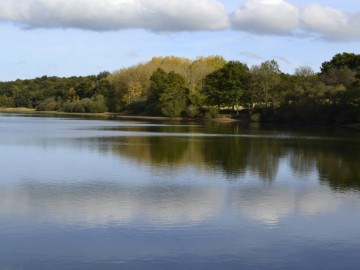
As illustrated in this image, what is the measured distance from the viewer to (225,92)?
237ft

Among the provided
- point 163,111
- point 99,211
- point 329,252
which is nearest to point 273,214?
point 329,252

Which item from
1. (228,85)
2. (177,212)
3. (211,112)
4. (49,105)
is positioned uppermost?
(228,85)

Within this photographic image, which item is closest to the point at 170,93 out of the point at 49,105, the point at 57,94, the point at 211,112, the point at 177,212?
the point at 211,112

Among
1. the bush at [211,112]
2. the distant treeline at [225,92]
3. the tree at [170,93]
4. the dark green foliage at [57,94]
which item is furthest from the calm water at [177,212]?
the dark green foliage at [57,94]

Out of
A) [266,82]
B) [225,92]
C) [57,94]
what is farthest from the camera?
[57,94]

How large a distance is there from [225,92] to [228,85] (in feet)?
3.97

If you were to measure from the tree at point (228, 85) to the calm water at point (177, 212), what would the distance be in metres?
48.9

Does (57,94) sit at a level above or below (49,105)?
above

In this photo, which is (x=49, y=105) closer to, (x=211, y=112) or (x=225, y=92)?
(x=211, y=112)

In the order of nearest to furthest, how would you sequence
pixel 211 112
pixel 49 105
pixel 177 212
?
pixel 177 212 < pixel 211 112 < pixel 49 105

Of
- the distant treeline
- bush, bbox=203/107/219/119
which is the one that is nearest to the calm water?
the distant treeline

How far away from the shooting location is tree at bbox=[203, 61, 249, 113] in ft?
236

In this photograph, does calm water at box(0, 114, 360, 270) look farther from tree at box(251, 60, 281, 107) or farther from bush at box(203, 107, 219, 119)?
bush at box(203, 107, 219, 119)

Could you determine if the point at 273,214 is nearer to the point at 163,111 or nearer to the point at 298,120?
the point at 298,120
